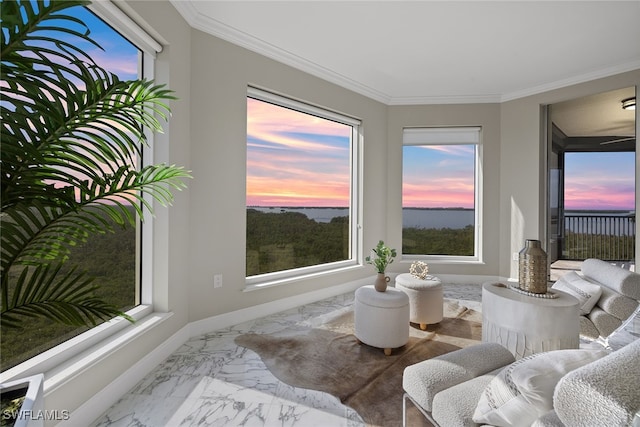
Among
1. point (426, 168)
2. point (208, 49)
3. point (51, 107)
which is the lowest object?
point (51, 107)

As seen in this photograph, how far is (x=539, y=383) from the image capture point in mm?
917

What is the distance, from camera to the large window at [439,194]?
474 cm

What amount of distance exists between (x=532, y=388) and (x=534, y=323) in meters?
1.28

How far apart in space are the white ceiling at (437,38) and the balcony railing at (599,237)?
1777 mm

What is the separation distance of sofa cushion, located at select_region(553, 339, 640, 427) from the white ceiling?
2691mm

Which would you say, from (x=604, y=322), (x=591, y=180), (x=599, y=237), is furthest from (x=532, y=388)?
(x=591, y=180)

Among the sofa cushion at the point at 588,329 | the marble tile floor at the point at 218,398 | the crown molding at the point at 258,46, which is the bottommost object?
the marble tile floor at the point at 218,398

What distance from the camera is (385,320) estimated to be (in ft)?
7.95

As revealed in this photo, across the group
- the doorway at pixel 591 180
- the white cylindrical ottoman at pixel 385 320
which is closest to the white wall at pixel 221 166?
the white cylindrical ottoman at pixel 385 320

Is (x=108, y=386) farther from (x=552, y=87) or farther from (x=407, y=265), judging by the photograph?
(x=552, y=87)

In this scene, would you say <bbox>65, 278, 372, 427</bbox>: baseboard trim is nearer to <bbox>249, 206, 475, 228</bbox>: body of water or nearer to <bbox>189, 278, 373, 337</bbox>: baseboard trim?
<bbox>189, 278, 373, 337</bbox>: baseboard trim

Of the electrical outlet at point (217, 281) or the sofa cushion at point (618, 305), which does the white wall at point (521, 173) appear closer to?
the sofa cushion at point (618, 305)

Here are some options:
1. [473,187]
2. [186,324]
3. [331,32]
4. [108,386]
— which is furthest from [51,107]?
[473,187]

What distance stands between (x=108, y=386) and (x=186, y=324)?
34.8 inches
